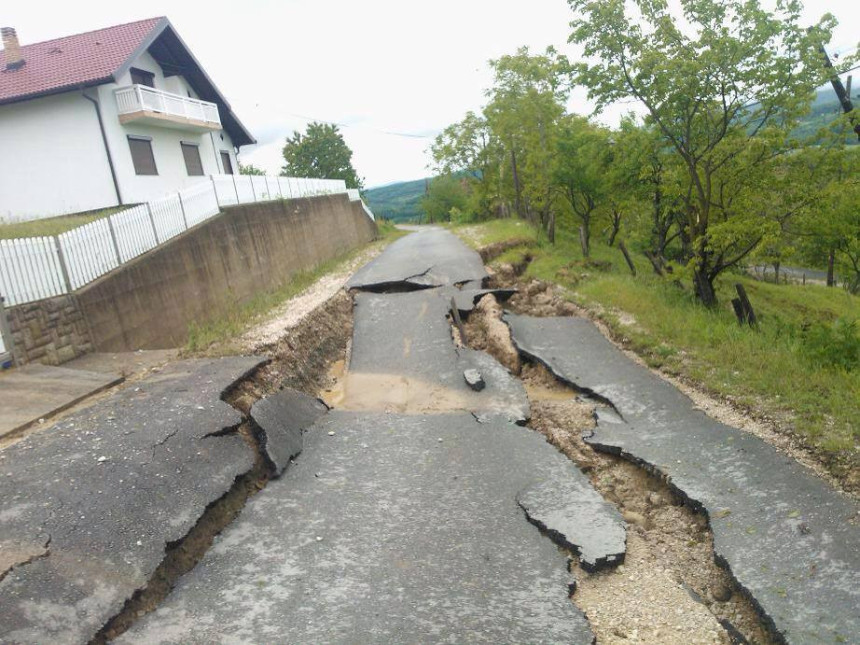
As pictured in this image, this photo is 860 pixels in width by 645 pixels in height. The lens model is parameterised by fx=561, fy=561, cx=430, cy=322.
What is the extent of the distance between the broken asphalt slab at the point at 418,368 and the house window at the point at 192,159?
11714 mm

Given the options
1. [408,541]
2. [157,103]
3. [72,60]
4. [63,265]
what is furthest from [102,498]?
[72,60]

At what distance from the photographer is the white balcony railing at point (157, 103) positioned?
15930 mm

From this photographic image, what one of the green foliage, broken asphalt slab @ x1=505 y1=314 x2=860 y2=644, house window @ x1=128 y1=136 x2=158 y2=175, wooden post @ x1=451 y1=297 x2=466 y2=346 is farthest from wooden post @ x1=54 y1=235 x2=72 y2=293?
house window @ x1=128 y1=136 x2=158 y2=175

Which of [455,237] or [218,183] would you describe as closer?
[218,183]

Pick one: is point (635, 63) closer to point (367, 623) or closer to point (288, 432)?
point (288, 432)

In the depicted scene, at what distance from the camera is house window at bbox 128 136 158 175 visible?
16.6 meters

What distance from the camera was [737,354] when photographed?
741 cm

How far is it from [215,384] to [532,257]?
11.9 metres

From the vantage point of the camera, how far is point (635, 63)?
9930 mm

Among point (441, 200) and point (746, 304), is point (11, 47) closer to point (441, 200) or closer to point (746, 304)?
point (746, 304)

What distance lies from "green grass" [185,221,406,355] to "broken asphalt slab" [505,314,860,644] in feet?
17.3

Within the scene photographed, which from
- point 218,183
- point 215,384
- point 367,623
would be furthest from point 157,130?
point 367,623

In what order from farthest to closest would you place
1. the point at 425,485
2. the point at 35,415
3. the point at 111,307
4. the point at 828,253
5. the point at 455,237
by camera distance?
the point at 828,253 < the point at 455,237 < the point at 111,307 < the point at 35,415 < the point at 425,485

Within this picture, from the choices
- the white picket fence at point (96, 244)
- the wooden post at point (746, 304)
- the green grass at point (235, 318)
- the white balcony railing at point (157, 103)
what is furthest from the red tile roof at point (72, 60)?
the wooden post at point (746, 304)
